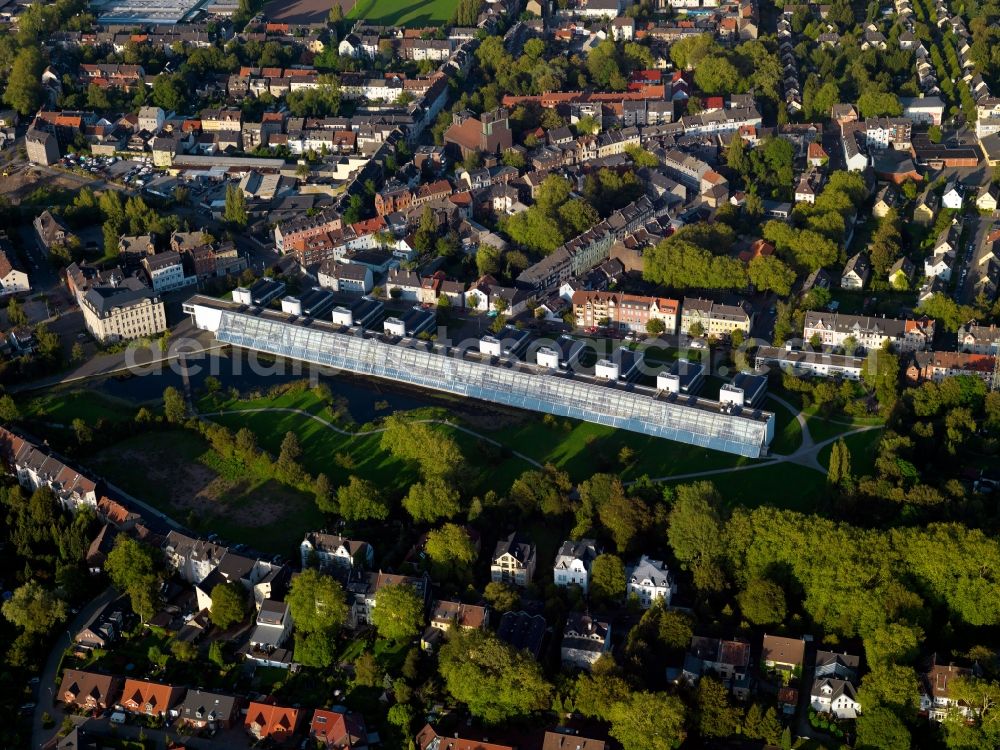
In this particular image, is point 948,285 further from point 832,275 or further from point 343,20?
point 343,20

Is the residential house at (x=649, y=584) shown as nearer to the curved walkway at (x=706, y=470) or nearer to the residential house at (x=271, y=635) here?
the curved walkway at (x=706, y=470)

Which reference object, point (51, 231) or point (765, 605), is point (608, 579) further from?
point (51, 231)

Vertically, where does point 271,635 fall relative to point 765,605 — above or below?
below

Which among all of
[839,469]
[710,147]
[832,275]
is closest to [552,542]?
[839,469]

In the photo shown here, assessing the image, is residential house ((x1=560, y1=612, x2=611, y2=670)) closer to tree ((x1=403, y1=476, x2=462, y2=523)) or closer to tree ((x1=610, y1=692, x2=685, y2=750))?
tree ((x1=610, y1=692, x2=685, y2=750))

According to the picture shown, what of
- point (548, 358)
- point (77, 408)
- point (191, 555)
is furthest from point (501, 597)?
point (77, 408)
